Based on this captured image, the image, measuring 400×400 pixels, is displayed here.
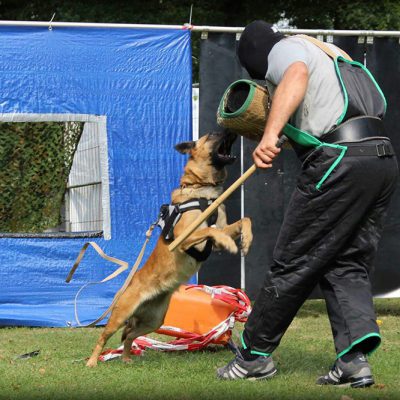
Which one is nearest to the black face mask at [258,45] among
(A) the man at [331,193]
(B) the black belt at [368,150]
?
(A) the man at [331,193]

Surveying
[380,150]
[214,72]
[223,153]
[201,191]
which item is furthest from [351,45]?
[380,150]

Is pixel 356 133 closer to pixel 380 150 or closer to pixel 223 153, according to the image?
pixel 380 150

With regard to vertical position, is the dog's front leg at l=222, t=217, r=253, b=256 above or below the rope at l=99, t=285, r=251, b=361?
above

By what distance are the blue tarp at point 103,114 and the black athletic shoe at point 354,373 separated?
353cm

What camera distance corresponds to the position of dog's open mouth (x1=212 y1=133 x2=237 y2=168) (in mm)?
6279

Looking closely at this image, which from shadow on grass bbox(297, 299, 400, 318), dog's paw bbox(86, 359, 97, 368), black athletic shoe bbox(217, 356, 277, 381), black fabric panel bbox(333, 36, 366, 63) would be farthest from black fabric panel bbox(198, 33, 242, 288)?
black athletic shoe bbox(217, 356, 277, 381)

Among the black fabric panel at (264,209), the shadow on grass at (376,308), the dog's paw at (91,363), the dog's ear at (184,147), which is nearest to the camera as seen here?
the dog's paw at (91,363)

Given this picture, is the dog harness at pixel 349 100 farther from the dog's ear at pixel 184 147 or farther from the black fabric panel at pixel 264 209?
the black fabric panel at pixel 264 209

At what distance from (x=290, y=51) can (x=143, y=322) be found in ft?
8.25

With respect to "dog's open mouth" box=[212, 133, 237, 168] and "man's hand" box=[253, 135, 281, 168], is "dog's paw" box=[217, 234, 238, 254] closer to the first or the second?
"dog's open mouth" box=[212, 133, 237, 168]

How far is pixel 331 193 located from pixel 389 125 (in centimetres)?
375

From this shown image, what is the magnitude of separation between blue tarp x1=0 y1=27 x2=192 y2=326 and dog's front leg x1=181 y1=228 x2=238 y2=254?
2.01 m

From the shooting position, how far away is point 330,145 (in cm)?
448

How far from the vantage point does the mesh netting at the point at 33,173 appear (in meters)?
9.73
